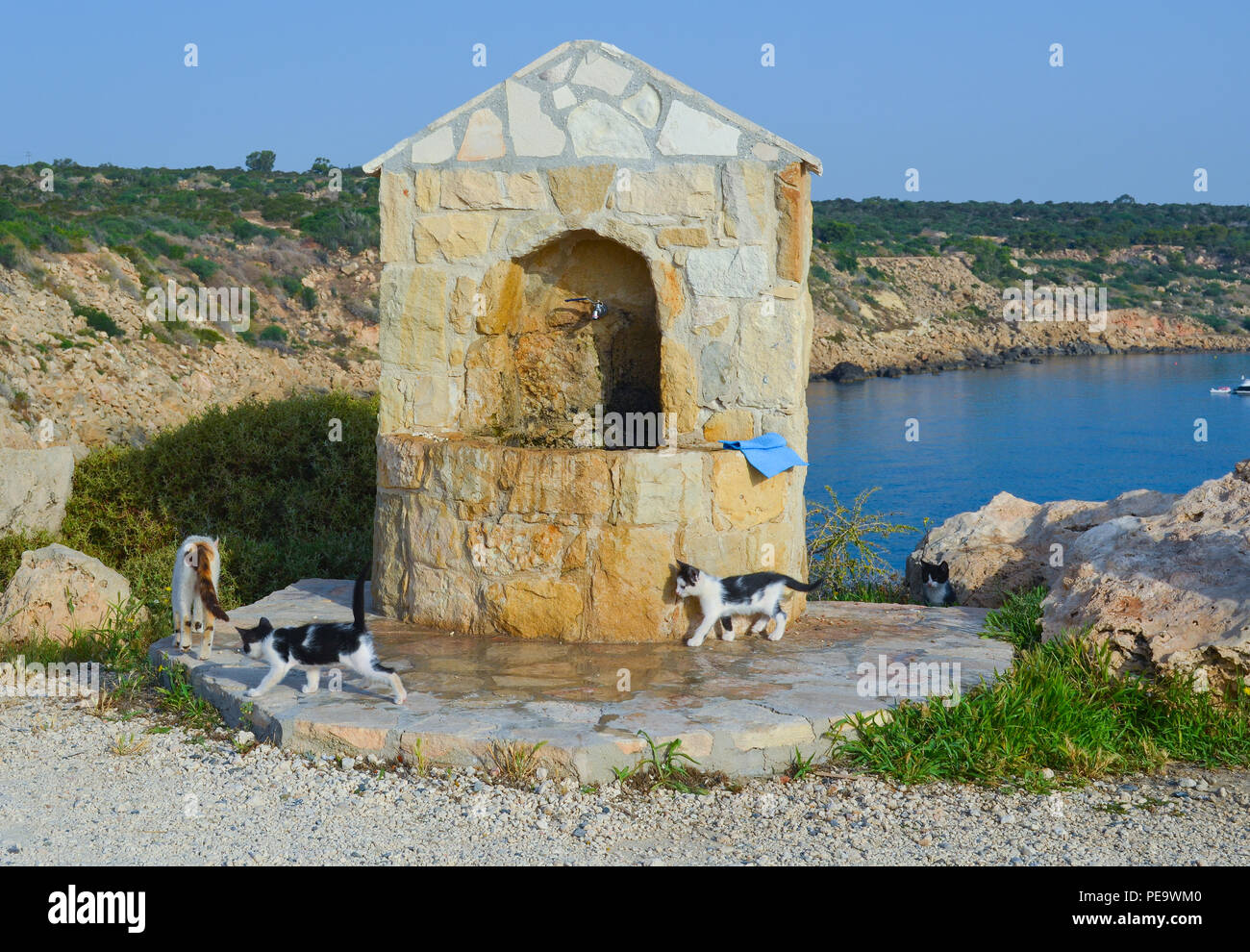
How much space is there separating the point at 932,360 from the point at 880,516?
36.0 m

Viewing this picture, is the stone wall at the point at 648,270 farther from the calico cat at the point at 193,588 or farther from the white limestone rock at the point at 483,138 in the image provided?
the calico cat at the point at 193,588

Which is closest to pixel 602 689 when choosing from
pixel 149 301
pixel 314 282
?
pixel 149 301

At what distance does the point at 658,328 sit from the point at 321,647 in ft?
10.3

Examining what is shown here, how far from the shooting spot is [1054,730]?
5.34m

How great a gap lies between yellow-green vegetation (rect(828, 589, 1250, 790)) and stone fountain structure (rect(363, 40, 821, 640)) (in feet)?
5.44

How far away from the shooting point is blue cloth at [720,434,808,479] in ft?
21.6

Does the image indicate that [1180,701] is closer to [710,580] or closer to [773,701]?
[773,701]

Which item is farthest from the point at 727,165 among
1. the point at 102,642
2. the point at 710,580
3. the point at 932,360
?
the point at 932,360

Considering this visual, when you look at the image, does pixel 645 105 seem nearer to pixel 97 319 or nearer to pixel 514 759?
pixel 514 759

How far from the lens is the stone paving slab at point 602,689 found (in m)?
5.10

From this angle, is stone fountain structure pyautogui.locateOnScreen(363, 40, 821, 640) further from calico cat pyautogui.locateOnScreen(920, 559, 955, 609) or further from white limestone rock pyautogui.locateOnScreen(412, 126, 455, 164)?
calico cat pyautogui.locateOnScreen(920, 559, 955, 609)

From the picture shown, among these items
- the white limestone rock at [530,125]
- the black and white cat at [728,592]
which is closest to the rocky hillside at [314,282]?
the white limestone rock at [530,125]

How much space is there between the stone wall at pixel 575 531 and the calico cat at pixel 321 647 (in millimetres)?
1285

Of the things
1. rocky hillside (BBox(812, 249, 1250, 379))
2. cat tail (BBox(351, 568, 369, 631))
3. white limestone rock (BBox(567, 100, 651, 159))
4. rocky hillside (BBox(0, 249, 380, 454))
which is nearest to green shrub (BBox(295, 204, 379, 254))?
rocky hillside (BBox(0, 249, 380, 454))
